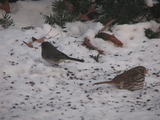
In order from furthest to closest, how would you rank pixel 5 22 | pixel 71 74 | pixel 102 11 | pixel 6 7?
pixel 102 11, pixel 6 7, pixel 5 22, pixel 71 74

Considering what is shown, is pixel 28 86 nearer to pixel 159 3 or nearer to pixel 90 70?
pixel 90 70

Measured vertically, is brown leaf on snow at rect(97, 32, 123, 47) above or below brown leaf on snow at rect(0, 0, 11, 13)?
below

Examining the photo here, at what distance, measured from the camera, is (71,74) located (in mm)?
5934

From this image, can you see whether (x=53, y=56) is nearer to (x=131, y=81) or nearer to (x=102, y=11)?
(x=131, y=81)

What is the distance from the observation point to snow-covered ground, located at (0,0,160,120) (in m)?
4.55

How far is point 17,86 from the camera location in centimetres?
518

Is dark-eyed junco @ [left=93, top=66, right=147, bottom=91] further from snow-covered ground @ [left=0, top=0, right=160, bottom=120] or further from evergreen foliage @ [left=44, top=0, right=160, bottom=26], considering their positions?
evergreen foliage @ [left=44, top=0, right=160, bottom=26]

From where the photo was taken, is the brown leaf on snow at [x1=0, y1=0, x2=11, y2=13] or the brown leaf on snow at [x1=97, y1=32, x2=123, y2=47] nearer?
the brown leaf on snow at [x1=97, y1=32, x2=123, y2=47]

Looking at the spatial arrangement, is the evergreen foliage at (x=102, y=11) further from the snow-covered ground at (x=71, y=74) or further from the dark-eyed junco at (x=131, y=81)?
the dark-eyed junco at (x=131, y=81)

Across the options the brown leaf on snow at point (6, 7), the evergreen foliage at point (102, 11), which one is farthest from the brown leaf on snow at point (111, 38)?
the brown leaf on snow at point (6, 7)

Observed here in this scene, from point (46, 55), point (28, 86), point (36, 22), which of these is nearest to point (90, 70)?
point (46, 55)

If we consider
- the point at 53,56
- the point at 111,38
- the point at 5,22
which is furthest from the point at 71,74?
the point at 5,22

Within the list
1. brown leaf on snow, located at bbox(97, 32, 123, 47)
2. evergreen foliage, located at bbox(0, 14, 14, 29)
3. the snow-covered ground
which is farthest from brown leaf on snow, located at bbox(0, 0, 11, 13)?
brown leaf on snow, located at bbox(97, 32, 123, 47)

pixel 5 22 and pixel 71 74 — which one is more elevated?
pixel 5 22
